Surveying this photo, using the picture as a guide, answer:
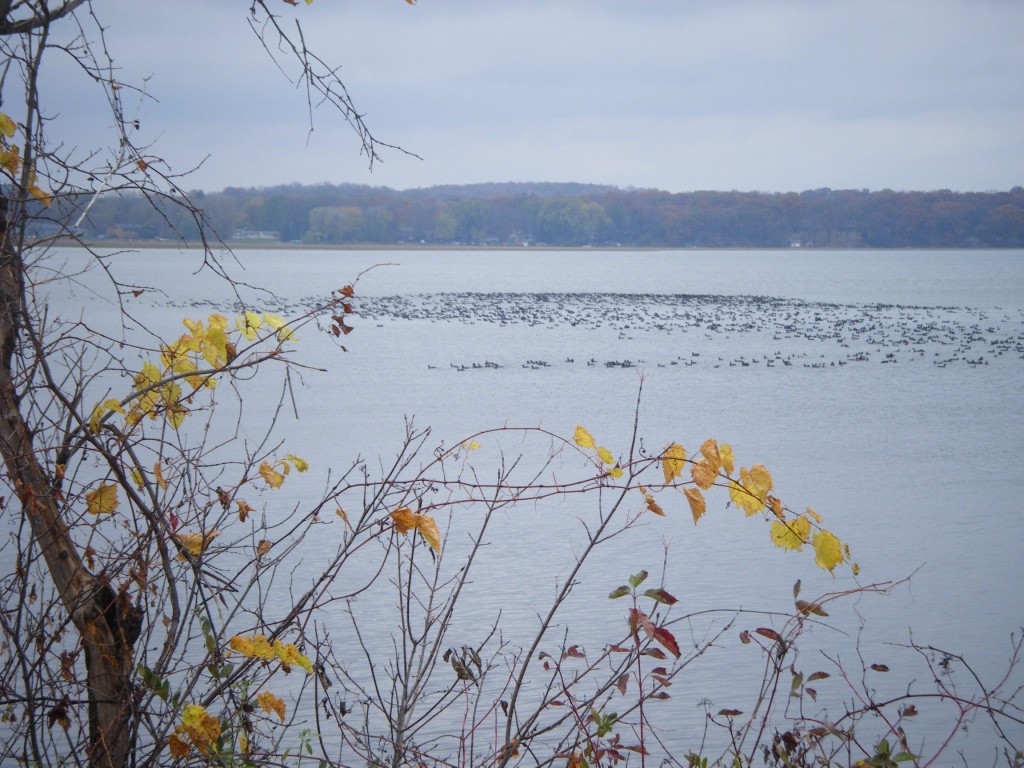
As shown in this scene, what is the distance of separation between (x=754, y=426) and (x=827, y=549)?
34.5ft

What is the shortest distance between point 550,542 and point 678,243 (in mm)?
96722

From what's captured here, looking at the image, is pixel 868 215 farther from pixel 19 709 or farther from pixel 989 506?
pixel 19 709

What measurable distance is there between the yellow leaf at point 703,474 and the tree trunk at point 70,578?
126 centimetres

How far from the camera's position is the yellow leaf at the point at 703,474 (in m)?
2.01

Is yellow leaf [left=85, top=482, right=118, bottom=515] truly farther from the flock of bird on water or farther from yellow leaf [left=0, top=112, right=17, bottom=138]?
the flock of bird on water

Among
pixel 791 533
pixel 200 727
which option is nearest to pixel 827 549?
pixel 791 533

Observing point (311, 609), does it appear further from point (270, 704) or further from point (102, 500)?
point (102, 500)

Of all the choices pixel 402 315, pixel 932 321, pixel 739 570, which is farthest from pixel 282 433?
pixel 932 321

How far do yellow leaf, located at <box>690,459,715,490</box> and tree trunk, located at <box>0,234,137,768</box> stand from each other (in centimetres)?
126

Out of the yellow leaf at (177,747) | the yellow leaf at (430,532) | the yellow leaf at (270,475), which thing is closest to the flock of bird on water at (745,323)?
the yellow leaf at (270,475)

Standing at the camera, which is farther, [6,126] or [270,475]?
[270,475]

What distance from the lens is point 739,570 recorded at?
6.75m

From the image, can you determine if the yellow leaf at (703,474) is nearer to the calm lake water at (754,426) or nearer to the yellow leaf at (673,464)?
the yellow leaf at (673,464)

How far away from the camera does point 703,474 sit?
2025 mm
